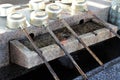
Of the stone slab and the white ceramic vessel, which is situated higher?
the white ceramic vessel

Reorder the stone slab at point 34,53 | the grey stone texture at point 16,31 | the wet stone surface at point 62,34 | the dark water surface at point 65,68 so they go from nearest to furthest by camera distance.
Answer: the stone slab at point 34,53
the grey stone texture at point 16,31
the wet stone surface at point 62,34
the dark water surface at point 65,68

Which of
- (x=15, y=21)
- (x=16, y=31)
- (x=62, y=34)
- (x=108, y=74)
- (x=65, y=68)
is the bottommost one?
(x=65, y=68)

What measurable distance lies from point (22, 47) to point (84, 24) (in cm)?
139

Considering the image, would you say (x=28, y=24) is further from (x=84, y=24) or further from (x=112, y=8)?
(x=112, y=8)

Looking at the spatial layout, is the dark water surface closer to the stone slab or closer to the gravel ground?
the stone slab

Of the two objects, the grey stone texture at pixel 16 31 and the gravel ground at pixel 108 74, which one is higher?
the grey stone texture at pixel 16 31

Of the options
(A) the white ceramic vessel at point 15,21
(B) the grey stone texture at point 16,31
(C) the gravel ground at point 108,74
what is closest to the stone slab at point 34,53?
(B) the grey stone texture at point 16,31

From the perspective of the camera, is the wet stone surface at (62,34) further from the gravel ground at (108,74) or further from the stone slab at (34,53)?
the gravel ground at (108,74)

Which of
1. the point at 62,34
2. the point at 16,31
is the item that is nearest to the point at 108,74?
the point at 62,34

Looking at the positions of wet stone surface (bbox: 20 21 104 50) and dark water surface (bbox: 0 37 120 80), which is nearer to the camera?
wet stone surface (bbox: 20 21 104 50)

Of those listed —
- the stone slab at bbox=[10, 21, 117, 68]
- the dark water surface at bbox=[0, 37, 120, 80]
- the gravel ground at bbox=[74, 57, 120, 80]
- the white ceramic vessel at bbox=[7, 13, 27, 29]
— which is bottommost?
the dark water surface at bbox=[0, 37, 120, 80]

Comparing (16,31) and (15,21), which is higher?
(15,21)

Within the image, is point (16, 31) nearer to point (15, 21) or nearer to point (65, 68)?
point (15, 21)

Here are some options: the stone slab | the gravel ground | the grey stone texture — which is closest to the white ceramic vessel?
the grey stone texture
